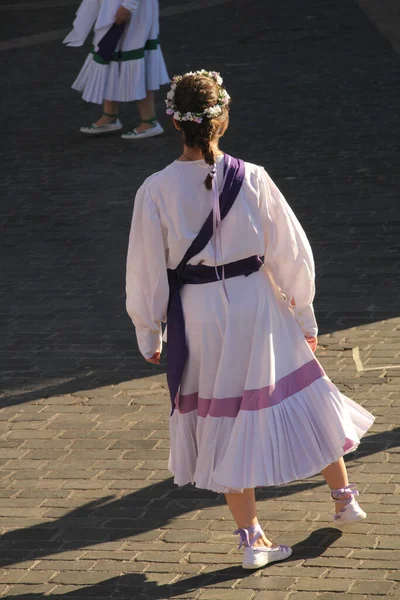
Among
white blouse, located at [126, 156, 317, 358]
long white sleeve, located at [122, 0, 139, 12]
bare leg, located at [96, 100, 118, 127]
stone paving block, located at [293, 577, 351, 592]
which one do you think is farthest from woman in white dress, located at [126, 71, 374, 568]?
bare leg, located at [96, 100, 118, 127]

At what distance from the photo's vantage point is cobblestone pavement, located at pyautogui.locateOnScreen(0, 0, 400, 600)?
473 cm

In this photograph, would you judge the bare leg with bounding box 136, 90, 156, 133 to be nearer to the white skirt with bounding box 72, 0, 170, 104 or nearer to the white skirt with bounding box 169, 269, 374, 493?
the white skirt with bounding box 72, 0, 170, 104

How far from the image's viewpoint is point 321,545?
479cm

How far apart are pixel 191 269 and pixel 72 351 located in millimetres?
2790

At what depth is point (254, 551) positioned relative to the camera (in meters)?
4.62

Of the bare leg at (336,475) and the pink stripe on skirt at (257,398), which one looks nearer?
the pink stripe on skirt at (257,398)

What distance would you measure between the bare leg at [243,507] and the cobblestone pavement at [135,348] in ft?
0.67

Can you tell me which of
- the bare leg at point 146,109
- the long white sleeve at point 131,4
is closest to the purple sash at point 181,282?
the long white sleeve at point 131,4

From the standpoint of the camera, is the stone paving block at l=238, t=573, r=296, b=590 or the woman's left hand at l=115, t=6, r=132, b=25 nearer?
the stone paving block at l=238, t=573, r=296, b=590

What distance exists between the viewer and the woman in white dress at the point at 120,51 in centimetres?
1153

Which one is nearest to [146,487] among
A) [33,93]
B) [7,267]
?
[7,267]

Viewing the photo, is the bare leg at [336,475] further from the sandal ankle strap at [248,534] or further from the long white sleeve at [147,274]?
the long white sleeve at [147,274]

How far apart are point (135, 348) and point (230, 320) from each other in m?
2.78

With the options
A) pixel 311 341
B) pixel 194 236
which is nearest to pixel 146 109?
pixel 311 341
